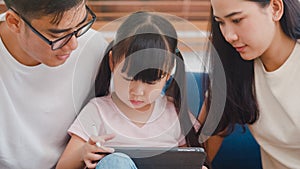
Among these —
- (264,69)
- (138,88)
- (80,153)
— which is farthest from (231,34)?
(80,153)

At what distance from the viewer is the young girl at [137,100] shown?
47.0 inches

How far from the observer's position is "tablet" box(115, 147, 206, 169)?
3.53ft

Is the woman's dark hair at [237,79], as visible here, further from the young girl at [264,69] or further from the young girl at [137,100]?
the young girl at [137,100]

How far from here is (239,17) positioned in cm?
114

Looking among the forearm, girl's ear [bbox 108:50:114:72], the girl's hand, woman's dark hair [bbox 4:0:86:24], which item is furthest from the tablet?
woman's dark hair [bbox 4:0:86:24]

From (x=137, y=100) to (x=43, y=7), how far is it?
1.18 feet

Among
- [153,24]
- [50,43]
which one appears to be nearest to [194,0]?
[153,24]

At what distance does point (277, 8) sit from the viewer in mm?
1156

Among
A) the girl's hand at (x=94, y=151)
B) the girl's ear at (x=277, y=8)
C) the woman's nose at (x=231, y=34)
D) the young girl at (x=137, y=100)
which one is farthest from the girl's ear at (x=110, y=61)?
the girl's ear at (x=277, y=8)

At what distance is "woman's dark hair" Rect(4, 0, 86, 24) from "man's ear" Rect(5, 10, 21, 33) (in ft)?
0.06

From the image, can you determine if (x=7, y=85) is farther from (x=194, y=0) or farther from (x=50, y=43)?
(x=194, y=0)

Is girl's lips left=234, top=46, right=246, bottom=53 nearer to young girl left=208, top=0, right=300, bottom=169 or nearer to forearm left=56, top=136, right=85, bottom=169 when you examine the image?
young girl left=208, top=0, right=300, bottom=169

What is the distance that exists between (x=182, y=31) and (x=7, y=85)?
569 mm

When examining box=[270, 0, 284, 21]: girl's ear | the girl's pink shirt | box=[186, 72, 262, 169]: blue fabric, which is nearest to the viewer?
box=[270, 0, 284, 21]: girl's ear
